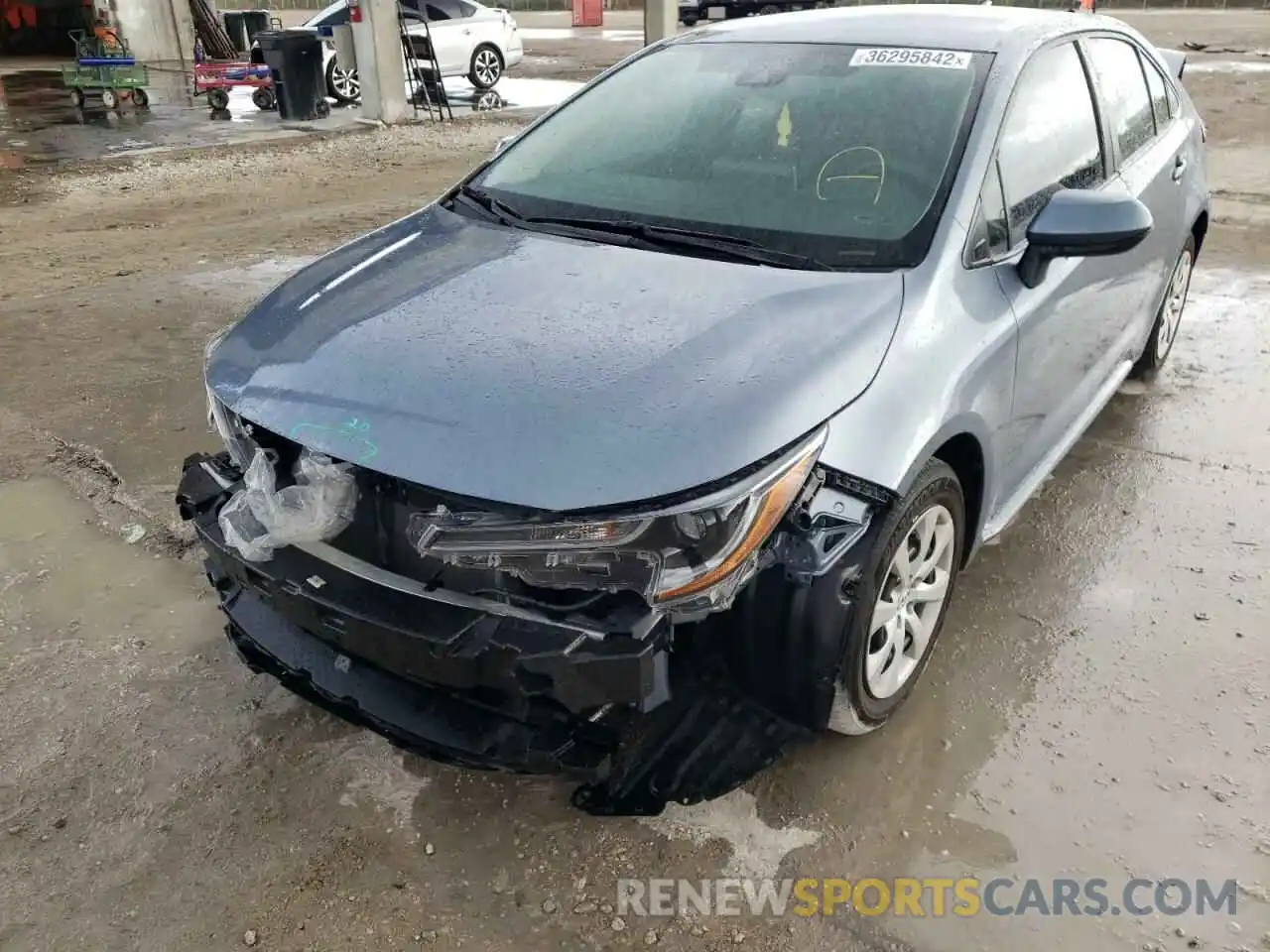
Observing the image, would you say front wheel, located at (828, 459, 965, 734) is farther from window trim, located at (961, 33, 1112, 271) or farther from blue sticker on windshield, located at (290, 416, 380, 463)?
blue sticker on windshield, located at (290, 416, 380, 463)

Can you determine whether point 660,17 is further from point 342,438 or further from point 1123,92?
point 342,438

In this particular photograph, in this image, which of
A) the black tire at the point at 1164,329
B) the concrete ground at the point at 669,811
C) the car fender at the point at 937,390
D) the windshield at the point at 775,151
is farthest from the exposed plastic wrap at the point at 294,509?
the black tire at the point at 1164,329

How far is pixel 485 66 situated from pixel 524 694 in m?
15.6

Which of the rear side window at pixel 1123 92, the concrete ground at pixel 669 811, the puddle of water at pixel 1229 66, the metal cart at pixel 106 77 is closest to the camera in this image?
the concrete ground at pixel 669 811

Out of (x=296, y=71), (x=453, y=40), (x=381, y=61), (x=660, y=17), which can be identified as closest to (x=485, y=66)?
(x=453, y=40)

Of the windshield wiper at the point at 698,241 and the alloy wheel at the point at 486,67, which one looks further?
the alloy wheel at the point at 486,67

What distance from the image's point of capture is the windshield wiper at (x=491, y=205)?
10.0 ft

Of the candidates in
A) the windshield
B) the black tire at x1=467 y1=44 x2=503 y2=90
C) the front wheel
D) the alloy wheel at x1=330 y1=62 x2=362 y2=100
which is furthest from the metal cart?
the front wheel

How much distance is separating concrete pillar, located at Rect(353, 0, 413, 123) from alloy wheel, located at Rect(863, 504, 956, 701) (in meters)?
12.1

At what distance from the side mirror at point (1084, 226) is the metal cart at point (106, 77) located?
49.6 ft

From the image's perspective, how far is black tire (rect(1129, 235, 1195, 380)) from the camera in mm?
4543

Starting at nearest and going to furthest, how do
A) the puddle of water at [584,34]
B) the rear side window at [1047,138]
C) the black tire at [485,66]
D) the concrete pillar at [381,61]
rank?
the rear side window at [1047,138] < the concrete pillar at [381,61] < the black tire at [485,66] < the puddle of water at [584,34]

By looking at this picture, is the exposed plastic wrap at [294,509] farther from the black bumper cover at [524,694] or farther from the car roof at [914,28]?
the car roof at [914,28]

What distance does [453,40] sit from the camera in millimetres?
15305
